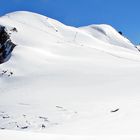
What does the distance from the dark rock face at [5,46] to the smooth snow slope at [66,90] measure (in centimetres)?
71

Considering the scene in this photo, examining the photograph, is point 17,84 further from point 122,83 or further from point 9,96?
point 122,83

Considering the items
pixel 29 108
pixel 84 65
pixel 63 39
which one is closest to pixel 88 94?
pixel 29 108

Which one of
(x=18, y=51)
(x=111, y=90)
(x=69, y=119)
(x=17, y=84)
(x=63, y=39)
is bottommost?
(x=69, y=119)

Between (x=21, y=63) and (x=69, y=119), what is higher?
(x=21, y=63)

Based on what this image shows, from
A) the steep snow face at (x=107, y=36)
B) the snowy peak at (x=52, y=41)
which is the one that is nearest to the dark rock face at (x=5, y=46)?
the snowy peak at (x=52, y=41)

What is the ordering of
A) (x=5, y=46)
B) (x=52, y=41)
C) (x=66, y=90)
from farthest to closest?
(x=52, y=41) → (x=5, y=46) → (x=66, y=90)

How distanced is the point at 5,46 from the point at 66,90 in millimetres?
14528

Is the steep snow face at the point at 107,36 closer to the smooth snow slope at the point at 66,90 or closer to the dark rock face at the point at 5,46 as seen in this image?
the smooth snow slope at the point at 66,90

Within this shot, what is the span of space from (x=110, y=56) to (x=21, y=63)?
8.80 m

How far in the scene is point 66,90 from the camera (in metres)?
22.5

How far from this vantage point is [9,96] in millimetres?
22734

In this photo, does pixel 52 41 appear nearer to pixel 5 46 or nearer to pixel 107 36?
pixel 5 46

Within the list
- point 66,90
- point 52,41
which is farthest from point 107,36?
point 66,90

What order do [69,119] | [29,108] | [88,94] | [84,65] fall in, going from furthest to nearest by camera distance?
1. [84,65]
2. [88,94]
3. [29,108]
4. [69,119]
